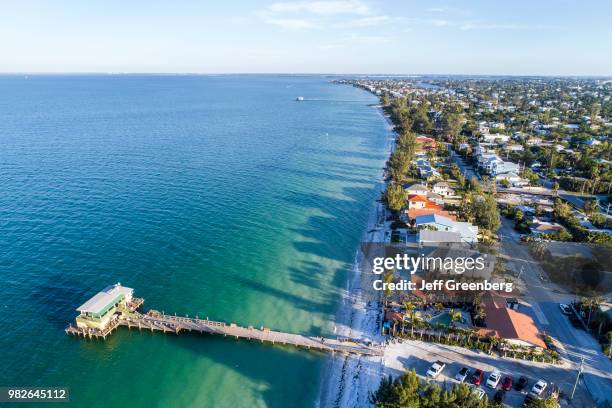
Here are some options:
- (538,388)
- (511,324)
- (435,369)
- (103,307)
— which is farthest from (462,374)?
(103,307)

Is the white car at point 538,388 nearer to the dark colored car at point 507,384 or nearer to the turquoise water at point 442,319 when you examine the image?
the dark colored car at point 507,384

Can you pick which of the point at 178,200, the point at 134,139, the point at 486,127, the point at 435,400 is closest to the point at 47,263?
the point at 178,200

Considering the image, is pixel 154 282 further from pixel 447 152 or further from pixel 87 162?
pixel 447 152

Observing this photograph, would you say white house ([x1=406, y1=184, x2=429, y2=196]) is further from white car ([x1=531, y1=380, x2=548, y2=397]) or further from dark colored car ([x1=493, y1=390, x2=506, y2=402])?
dark colored car ([x1=493, y1=390, x2=506, y2=402])

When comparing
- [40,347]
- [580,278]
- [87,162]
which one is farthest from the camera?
[87,162]

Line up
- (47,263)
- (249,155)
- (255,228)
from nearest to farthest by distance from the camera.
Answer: (47,263) < (255,228) < (249,155)

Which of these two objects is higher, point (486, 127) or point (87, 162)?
point (486, 127)

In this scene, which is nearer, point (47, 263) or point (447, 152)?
point (47, 263)
